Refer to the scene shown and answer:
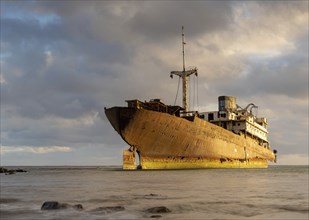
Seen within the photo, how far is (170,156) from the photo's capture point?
52000mm

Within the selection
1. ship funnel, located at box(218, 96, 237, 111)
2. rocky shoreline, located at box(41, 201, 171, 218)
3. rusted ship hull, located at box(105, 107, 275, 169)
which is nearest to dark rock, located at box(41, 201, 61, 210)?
rocky shoreline, located at box(41, 201, 171, 218)

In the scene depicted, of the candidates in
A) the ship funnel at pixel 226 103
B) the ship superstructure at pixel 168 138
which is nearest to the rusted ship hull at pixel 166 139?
the ship superstructure at pixel 168 138

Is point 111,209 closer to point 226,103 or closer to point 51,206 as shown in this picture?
point 51,206

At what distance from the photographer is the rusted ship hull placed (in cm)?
4772

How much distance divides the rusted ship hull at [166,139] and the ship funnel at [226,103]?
1803cm

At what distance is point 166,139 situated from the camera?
162ft

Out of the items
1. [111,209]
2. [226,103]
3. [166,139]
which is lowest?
[111,209]

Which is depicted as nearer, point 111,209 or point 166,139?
point 111,209

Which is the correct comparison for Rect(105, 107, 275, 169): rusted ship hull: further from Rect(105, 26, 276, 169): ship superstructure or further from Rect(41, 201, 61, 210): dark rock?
Rect(41, 201, 61, 210): dark rock

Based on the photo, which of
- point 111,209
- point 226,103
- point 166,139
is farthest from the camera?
point 226,103

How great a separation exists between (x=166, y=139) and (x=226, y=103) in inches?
1301

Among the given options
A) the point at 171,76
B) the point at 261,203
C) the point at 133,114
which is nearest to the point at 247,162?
the point at 171,76

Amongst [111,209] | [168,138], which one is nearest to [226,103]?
[168,138]

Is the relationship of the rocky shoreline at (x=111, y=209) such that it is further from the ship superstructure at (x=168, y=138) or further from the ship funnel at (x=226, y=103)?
the ship funnel at (x=226, y=103)
